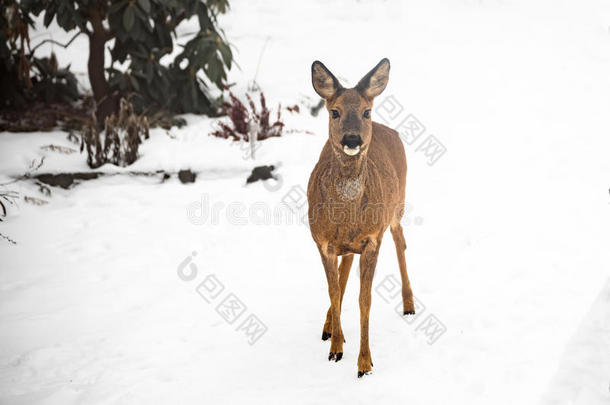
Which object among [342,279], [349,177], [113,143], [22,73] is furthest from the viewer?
[22,73]

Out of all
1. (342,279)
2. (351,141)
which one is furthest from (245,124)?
(351,141)

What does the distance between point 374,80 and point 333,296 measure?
61.2 inches

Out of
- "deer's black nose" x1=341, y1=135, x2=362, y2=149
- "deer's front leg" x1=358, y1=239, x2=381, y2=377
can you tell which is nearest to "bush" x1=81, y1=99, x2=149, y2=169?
"deer's front leg" x1=358, y1=239, x2=381, y2=377

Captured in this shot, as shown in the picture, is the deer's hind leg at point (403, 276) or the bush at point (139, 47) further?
the bush at point (139, 47)

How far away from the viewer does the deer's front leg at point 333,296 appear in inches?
145

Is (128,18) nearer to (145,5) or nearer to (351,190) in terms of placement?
(145,5)

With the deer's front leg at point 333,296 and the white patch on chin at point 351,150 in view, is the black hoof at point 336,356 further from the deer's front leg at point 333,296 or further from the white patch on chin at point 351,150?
the white patch on chin at point 351,150

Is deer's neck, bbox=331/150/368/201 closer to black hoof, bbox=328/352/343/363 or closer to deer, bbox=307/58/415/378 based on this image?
deer, bbox=307/58/415/378

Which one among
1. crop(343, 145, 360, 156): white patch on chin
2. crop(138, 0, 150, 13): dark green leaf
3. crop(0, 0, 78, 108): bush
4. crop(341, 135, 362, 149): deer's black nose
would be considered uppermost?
crop(138, 0, 150, 13): dark green leaf

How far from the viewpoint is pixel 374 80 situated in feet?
11.2

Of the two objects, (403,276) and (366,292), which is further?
(403,276)

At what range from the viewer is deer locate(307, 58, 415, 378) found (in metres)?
3.35

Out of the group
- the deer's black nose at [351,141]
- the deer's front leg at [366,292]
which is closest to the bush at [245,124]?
the deer's front leg at [366,292]

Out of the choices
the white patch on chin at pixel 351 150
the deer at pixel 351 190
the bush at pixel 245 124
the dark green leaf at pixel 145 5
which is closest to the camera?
the white patch on chin at pixel 351 150
